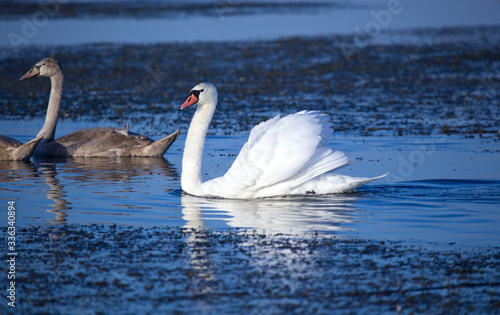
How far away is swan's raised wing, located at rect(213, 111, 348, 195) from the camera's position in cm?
941

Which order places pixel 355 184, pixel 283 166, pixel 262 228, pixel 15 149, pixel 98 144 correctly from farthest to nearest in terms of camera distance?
pixel 98 144
pixel 15 149
pixel 355 184
pixel 283 166
pixel 262 228

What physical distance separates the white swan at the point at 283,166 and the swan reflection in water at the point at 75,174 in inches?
50.4

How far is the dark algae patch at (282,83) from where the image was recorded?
51.0 ft

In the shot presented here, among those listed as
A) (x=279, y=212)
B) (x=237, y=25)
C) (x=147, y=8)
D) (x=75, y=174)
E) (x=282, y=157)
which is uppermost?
(x=147, y=8)

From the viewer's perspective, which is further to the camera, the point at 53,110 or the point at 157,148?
the point at 53,110

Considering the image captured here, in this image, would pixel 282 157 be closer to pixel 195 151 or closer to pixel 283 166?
pixel 283 166

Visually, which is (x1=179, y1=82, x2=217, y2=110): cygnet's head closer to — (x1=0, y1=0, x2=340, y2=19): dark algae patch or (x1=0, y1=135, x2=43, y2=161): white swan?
(x1=0, y1=135, x2=43, y2=161): white swan

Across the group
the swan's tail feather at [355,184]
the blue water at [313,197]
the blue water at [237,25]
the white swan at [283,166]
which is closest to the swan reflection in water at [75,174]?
the blue water at [313,197]

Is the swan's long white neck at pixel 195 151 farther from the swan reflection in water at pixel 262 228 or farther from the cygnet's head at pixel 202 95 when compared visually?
the swan reflection in water at pixel 262 228

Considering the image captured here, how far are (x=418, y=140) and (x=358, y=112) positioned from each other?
2.91 m

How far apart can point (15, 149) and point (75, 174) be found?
1594 mm

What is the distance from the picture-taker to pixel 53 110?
44.9 feet

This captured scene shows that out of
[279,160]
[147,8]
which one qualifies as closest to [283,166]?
[279,160]

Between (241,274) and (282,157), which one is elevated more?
(282,157)
